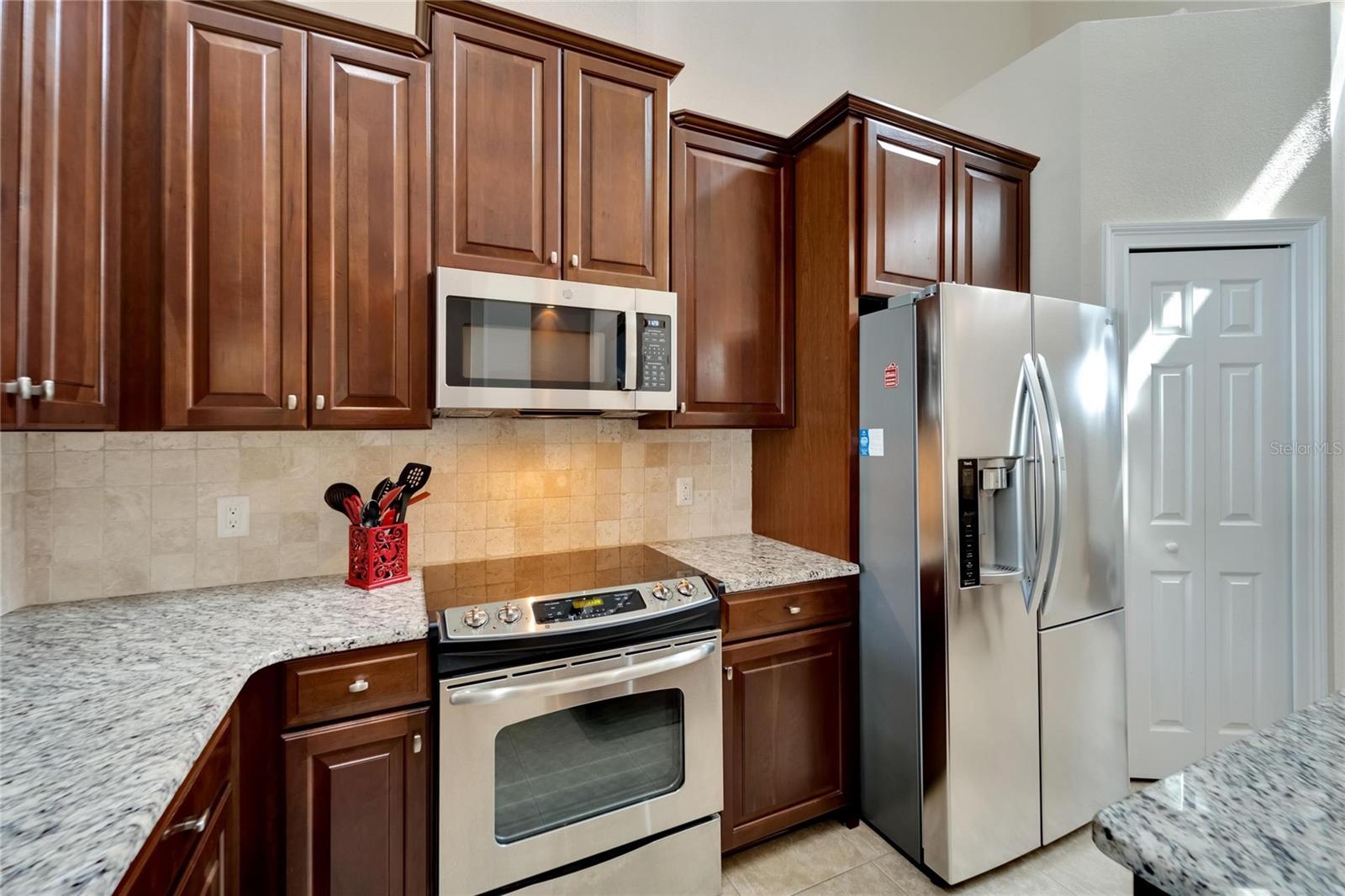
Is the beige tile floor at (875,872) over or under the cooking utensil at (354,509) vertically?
under

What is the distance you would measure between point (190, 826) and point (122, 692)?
300mm

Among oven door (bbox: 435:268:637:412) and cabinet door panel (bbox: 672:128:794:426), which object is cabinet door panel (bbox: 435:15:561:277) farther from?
cabinet door panel (bbox: 672:128:794:426)

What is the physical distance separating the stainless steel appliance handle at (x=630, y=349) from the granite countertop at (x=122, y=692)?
0.88 m

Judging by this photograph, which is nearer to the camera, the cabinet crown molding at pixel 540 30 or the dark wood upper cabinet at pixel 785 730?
the cabinet crown molding at pixel 540 30

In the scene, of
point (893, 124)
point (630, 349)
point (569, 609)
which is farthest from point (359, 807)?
point (893, 124)

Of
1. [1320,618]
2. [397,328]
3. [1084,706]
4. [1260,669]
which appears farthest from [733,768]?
[1320,618]

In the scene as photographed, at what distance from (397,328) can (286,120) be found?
23.5 inches

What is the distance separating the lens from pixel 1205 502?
2.37 m

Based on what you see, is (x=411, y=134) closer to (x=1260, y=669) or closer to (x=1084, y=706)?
(x=1084, y=706)

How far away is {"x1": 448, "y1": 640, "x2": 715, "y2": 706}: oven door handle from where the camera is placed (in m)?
1.48

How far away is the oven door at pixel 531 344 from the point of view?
170 centimetres

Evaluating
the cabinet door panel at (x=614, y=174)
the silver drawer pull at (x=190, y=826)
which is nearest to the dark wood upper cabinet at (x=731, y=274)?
the cabinet door panel at (x=614, y=174)

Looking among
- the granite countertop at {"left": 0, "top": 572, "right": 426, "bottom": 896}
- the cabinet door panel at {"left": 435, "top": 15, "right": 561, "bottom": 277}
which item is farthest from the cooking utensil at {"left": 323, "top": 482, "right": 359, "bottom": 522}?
the cabinet door panel at {"left": 435, "top": 15, "right": 561, "bottom": 277}

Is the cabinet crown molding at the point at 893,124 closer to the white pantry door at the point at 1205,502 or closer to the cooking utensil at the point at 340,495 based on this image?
the white pantry door at the point at 1205,502
